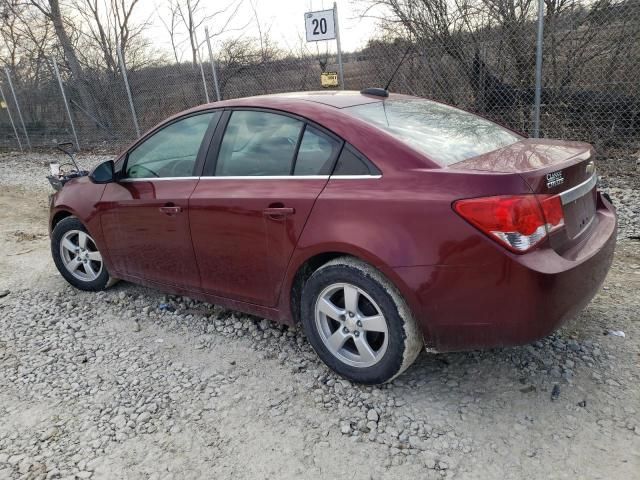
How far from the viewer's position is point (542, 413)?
8.34 feet

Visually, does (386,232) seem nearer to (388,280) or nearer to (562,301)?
(388,280)

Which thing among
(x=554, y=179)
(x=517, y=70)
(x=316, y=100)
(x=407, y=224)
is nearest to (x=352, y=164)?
(x=407, y=224)

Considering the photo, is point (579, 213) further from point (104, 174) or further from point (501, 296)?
point (104, 174)

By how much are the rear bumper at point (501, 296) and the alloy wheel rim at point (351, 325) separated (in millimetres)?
280

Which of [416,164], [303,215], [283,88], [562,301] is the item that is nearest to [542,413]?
[562,301]

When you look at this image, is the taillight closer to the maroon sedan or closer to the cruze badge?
the maroon sedan

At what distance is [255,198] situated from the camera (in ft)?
9.89

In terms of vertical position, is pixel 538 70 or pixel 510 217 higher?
pixel 538 70

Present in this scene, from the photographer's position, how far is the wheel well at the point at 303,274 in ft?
9.28

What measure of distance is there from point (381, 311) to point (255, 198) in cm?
100

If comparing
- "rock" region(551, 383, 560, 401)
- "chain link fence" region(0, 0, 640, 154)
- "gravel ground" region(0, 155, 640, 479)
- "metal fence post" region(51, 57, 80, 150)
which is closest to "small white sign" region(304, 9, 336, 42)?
"chain link fence" region(0, 0, 640, 154)

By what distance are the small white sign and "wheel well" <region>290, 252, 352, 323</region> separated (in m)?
5.74

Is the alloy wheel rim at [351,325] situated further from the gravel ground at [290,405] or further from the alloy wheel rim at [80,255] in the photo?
the alloy wheel rim at [80,255]

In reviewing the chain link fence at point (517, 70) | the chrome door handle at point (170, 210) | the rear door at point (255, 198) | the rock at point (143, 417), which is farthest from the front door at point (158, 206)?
the chain link fence at point (517, 70)
